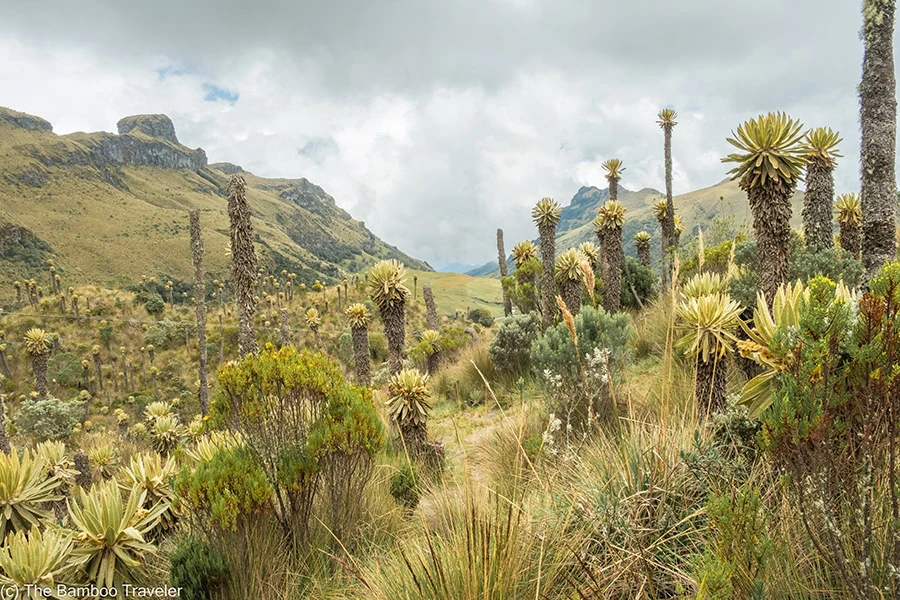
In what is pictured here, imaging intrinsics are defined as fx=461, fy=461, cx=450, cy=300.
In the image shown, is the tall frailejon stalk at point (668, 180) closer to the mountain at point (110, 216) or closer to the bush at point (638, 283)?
the bush at point (638, 283)

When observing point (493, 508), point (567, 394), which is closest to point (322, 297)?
point (567, 394)

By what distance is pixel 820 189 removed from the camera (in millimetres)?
9320

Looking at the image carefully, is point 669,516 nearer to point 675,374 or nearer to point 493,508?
point 493,508

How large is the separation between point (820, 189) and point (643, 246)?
8.34 metres

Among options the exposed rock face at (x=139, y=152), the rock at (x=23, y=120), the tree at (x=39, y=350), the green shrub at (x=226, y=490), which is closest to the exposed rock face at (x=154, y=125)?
the exposed rock face at (x=139, y=152)

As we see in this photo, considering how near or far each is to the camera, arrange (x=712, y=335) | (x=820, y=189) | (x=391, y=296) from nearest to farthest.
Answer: (x=712, y=335) < (x=820, y=189) < (x=391, y=296)

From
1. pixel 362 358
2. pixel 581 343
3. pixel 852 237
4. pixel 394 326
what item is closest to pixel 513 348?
pixel 394 326

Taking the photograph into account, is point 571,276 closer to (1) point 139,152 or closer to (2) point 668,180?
(2) point 668,180

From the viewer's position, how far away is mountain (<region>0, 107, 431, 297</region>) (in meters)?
67.7

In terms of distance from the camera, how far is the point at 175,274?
73938mm

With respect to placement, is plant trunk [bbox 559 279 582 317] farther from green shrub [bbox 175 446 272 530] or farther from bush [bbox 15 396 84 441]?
bush [bbox 15 396 84 441]

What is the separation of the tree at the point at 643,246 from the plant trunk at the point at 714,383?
45.0ft

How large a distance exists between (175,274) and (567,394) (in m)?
81.9

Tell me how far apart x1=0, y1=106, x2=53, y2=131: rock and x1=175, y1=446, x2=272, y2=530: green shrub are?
168 metres
